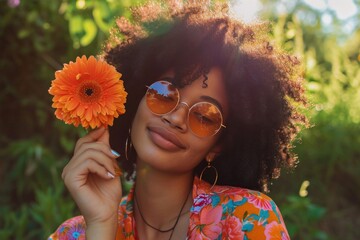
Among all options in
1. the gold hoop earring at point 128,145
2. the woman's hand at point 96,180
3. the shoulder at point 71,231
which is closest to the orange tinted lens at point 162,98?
the woman's hand at point 96,180

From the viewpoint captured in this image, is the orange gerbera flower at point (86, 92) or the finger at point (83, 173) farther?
the finger at point (83, 173)

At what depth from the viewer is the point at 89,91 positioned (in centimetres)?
182

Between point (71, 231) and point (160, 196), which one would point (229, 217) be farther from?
point (71, 231)

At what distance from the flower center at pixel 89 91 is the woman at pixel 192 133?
0.48ft

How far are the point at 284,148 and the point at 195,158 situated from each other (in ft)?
1.25

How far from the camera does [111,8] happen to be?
12.0 ft

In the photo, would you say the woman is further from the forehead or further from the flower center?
the flower center

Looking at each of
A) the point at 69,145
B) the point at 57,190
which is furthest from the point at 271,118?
the point at 69,145

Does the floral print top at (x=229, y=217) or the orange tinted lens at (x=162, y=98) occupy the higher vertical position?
the orange tinted lens at (x=162, y=98)

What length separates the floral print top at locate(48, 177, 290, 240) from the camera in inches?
80.9

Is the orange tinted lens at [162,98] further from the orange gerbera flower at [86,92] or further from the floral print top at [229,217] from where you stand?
the floral print top at [229,217]

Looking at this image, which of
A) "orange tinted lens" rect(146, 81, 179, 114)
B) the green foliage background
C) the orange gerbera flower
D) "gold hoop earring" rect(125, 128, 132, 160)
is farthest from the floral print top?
the green foliage background

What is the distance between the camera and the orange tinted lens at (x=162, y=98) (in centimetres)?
201

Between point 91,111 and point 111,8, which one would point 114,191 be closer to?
point 91,111
